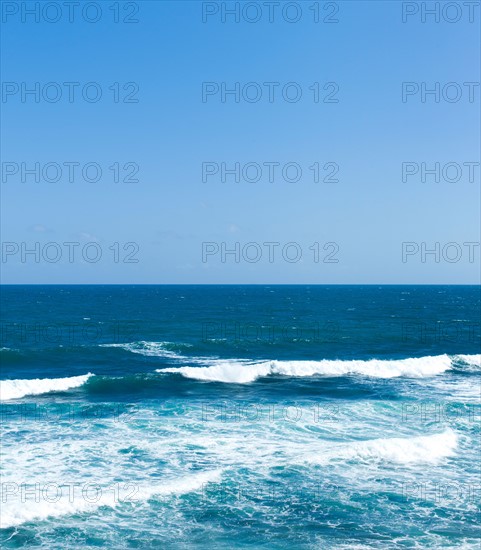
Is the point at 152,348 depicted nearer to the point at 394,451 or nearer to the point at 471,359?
the point at 471,359

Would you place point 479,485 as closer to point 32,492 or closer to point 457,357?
point 32,492

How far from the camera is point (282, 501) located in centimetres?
1565

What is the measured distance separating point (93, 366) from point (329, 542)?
93.8ft

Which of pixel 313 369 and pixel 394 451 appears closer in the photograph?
pixel 394 451

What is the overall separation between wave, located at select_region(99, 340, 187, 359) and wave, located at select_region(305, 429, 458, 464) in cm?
2462

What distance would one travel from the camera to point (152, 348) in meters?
47.0

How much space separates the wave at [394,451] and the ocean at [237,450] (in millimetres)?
68

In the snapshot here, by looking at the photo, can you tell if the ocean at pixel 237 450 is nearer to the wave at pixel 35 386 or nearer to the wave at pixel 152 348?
the wave at pixel 35 386

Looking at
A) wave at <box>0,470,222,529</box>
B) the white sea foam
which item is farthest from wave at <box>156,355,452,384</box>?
wave at <box>0,470,222,529</box>

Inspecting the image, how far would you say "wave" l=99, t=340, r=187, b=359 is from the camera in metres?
44.0

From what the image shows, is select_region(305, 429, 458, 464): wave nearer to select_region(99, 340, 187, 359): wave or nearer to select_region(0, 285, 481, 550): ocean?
select_region(0, 285, 481, 550): ocean

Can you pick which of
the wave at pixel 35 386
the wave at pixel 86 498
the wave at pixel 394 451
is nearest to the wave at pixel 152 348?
the wave at pixel 35 386

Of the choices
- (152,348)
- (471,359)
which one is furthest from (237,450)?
(471,359)

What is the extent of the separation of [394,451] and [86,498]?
11.5 meters
